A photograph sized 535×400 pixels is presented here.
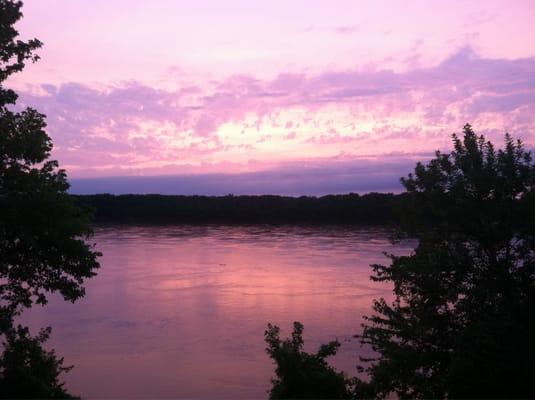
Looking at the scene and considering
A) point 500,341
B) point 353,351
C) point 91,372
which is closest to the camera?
point 500,341

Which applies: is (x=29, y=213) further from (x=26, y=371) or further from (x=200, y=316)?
(x=200, y=316)

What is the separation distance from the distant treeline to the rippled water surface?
1676 inches

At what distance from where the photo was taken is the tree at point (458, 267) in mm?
12844

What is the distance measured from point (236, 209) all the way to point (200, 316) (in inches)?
3125

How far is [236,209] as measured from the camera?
10669 cm

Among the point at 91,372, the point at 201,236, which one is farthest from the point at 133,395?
the point at 201,236

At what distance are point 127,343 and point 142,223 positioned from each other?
7777cm

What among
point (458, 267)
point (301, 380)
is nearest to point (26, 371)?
point (301, 380)

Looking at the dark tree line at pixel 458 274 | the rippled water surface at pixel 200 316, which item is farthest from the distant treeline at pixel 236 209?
the dark tree line at pixel 458 274

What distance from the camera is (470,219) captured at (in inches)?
544

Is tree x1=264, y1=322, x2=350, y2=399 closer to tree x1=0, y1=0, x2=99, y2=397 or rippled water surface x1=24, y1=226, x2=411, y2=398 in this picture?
tree x1=0, y1=0, x2=99, y2=397

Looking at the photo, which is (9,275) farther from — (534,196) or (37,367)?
(534,196)

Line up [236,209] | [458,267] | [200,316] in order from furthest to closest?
[236,209]
[200,316]
[458,267]

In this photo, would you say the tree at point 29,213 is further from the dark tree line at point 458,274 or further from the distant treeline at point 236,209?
the distant treeline at point 236,209
